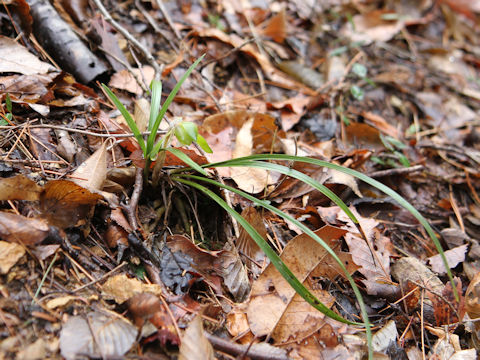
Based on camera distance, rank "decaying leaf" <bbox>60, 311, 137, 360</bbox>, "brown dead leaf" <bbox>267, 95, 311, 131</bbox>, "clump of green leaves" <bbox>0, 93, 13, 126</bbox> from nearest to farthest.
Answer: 1. "decaying leaf" <bbox>60, 311, 137, 360</bbox>
2. "clump of green leaves" <bbox>0, 93, 13, 126</bbox>
3. "brown dead leaf" <bbox>267, 95, 311, 131</bbox>

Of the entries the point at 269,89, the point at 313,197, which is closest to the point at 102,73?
the point at 269,89

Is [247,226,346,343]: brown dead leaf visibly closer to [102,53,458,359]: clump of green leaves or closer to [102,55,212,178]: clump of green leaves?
[102,53,458,359]: clump of green leaves

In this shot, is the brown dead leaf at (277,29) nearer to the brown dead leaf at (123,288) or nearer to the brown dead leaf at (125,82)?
the brown dead leaf at (125,82)

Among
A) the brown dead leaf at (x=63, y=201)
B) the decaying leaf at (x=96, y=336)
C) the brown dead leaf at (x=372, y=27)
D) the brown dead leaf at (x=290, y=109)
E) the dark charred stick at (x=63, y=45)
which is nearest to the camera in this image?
the decaying leaf at (x=96, y=336)

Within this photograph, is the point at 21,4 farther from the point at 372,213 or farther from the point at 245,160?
the point at 372,213

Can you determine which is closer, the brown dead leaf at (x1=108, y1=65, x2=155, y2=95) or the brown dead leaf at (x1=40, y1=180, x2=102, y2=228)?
the brown dead leaf at (x1=40, y1=180, x2=102, y2=228)

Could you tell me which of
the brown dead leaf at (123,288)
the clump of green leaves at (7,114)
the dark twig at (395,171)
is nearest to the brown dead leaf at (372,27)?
the dark twig at (395,171)

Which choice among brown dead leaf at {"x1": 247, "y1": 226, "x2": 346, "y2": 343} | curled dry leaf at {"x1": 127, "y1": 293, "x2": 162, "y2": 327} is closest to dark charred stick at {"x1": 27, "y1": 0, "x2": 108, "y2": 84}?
curled dry leaf at {"x1": 127, "y1": 293, "x2": 162, "y2": 327}
